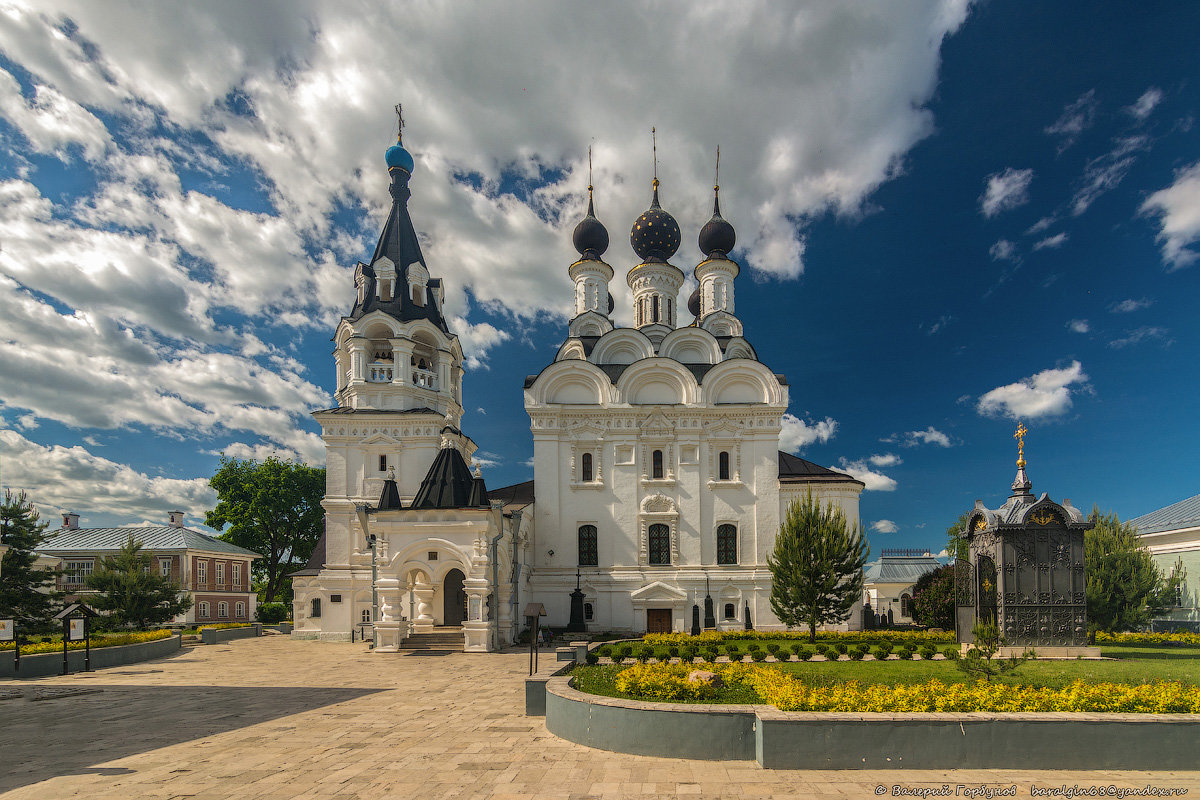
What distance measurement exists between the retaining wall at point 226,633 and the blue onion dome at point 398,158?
21.8 m

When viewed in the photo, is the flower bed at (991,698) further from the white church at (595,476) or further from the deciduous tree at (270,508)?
the deciduous tree at (270,508)

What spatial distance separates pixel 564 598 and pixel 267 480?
25108 millimetres

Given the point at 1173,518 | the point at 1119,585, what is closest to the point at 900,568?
the point at 1173,518

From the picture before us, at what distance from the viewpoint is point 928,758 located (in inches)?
282

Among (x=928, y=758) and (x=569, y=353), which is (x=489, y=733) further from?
(x=569, y=353)

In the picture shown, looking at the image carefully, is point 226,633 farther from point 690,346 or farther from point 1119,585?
point 1119,585

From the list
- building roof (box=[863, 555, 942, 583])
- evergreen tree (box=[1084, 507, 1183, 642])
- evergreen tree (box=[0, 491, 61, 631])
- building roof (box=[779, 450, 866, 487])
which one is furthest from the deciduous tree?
evergreen tree (box=[1084, 507, 1183, 642])

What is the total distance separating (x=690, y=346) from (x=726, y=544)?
870 centimetres

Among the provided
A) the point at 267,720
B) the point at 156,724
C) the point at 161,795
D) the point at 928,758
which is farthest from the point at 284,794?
the point at 928,758

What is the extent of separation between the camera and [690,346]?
97.3 ft

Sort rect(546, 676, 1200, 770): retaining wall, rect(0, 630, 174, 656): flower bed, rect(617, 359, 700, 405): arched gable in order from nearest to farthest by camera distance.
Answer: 1. rect(546, 676, 1200, 770): retaining wall
2. rect(0, 630, 174, 656): flower bed
3. rect(617, 359, 700, 405): arched gable

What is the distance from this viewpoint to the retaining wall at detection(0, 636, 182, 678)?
644 inches

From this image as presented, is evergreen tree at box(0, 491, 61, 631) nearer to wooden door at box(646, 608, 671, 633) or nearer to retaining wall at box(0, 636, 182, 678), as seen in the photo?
retaining wall at box(0, 636, 182, 678)

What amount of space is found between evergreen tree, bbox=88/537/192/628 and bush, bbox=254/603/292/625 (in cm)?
1662
